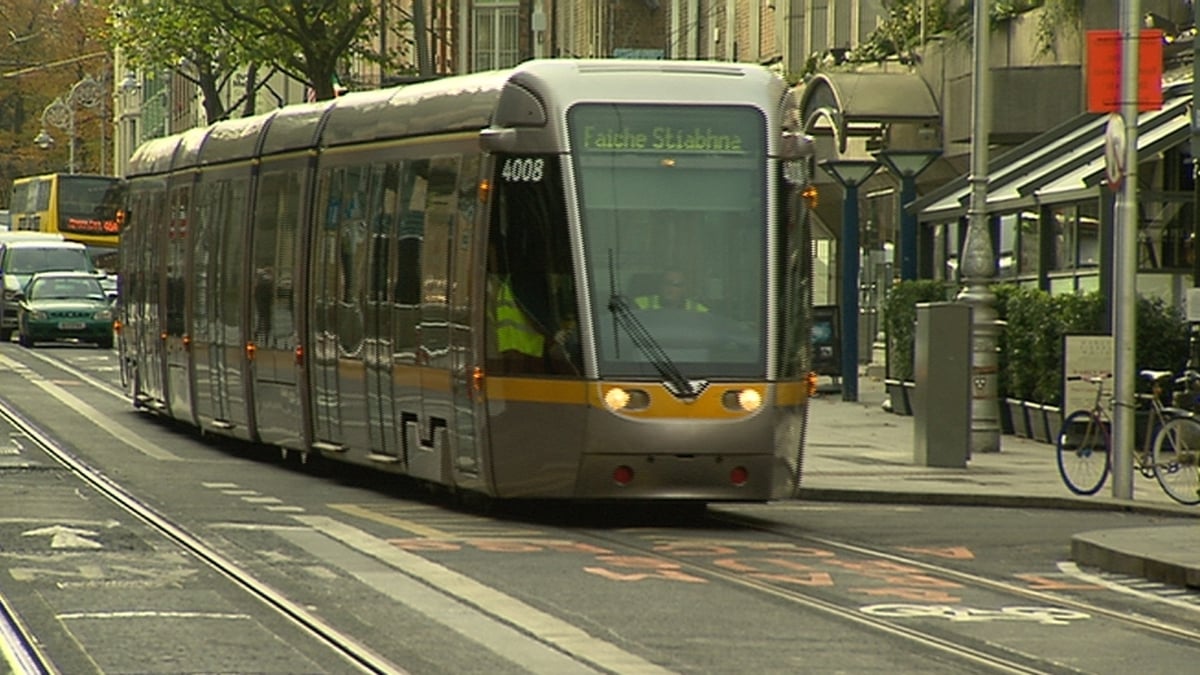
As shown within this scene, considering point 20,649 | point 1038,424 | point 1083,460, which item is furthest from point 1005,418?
point 20,649

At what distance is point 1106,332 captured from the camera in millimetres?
28141

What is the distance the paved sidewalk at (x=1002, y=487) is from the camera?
16.9 meters

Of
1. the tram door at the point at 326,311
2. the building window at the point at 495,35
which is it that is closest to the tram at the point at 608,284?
the tram door at the point at 326,311

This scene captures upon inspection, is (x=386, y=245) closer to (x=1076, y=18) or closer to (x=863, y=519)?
(x=863, y=519)

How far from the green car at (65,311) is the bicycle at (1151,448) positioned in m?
34.2

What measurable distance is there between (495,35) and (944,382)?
160ft

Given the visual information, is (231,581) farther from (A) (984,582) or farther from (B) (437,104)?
(B) (437,104)

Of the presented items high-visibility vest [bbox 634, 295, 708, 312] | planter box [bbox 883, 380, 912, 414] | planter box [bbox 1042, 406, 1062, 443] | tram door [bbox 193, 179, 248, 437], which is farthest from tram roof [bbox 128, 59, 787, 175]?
planter box [bbox 883, 380, 912, 414]

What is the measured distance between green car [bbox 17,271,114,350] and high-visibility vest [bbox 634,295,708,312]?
38619 millimetres

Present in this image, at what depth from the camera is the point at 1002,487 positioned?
2345 cm

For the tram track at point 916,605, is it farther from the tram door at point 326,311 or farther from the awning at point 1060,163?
the awning at point 1060,163

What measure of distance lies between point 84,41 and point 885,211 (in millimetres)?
81302

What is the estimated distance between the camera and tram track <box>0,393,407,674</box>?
37.8ft

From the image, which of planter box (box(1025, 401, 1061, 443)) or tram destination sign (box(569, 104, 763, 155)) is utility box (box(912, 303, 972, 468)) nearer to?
planter box (box(1025, 401, 1061, 443))
